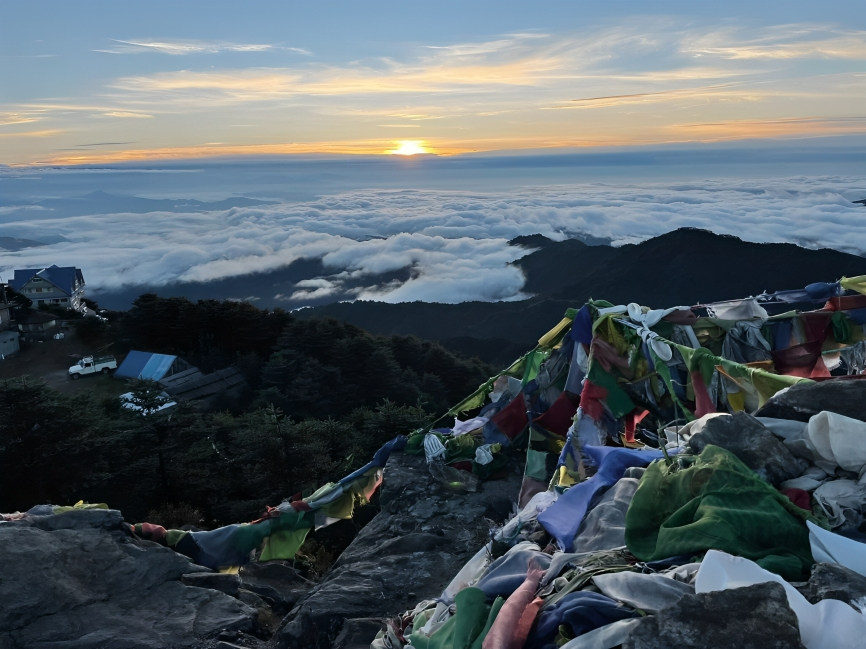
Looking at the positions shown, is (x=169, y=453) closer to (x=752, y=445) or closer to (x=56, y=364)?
(x=752, y=445)

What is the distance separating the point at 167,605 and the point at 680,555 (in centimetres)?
546

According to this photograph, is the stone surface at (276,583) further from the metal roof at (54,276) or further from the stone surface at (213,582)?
the metal roof at (54,276)

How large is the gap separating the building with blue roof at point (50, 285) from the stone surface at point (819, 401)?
51.5 meters

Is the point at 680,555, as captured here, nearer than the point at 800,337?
Yes

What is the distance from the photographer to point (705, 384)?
22.8ft

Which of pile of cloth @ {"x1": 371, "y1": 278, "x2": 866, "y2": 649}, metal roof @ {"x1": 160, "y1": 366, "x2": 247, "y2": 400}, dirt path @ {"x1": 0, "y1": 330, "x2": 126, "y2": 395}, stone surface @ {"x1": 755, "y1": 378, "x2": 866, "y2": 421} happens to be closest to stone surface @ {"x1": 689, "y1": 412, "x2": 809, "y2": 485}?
pile of cloth @ {"x1": 371, "y1": 278, "x2": 866, "y2": 649}

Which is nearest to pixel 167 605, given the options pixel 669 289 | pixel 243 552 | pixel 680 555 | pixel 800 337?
pixel 243 552

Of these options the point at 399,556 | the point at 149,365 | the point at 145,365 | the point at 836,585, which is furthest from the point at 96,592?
the point at 145,365

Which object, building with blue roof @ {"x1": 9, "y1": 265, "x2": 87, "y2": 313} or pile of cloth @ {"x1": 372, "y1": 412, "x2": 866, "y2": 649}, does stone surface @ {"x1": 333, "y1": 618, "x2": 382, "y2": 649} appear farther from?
Answer: building with blue roof @ {"x1": 9, "y1": 265, "x2": 87, "y2": 313}

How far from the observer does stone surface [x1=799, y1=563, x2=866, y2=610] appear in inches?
127

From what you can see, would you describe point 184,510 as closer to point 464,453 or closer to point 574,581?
point 464,453

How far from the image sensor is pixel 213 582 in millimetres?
7812

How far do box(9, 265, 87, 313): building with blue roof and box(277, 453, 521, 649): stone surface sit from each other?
46.7 m

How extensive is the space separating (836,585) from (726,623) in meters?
0.64
